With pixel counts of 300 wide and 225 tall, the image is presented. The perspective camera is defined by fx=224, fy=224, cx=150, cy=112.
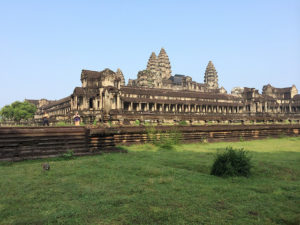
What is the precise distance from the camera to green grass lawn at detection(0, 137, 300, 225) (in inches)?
163

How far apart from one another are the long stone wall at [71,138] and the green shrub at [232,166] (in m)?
6.20

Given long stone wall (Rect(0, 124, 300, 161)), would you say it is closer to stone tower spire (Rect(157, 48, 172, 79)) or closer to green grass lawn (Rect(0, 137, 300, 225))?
green grass lawn (Rect(0, 137, 300, 225))

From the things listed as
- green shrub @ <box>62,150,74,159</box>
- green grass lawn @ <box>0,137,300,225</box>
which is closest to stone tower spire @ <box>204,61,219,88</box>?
green shrub @ <box>62,150,74,159</box>

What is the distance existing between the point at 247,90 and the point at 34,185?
76166mm

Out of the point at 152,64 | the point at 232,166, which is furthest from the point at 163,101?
the point at 232,166

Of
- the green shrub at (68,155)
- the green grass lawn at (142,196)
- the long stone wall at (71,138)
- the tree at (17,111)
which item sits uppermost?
the tree at (17,111)

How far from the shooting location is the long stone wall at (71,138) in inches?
403

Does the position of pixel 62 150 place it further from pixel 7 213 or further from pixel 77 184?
pixel 7 213

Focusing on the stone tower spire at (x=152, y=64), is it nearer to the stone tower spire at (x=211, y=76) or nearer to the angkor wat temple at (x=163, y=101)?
the angkor wat temple at (x=163, y=101)

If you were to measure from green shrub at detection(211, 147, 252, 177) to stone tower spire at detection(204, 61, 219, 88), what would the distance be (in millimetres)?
102759

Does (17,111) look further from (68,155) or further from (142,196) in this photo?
(142,196)

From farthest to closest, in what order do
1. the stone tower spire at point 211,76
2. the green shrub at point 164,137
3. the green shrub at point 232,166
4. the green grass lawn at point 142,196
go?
the stone tower spire at point 211,76 → the green shrub at point 164,137 → the green shrub at point 232,166 → the green grass lawn at point 142,196

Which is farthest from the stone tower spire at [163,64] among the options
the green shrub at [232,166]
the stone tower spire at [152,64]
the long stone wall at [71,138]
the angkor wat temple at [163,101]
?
the green shrub at [232,166]

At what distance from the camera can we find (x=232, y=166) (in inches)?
296
